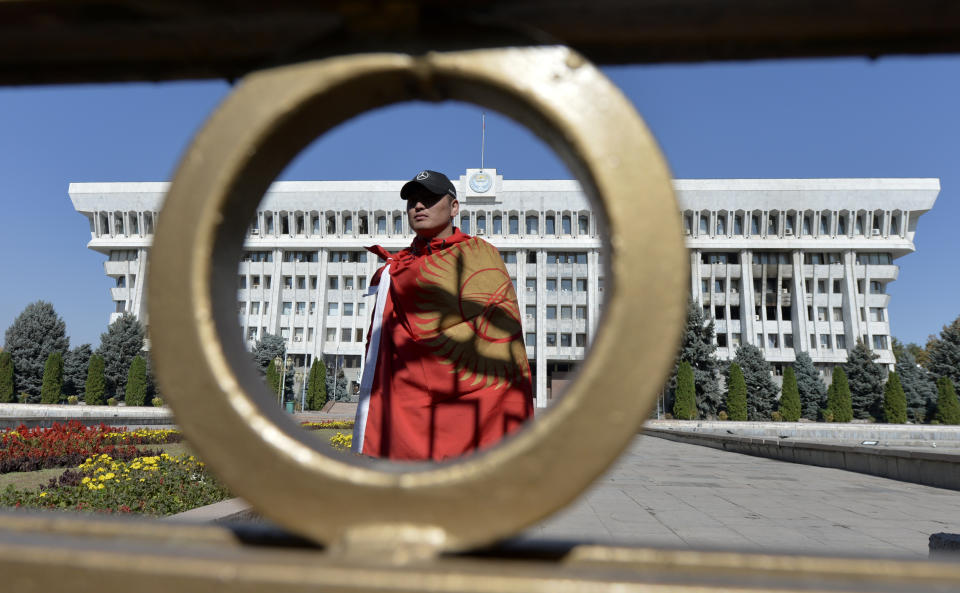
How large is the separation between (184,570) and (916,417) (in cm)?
4515

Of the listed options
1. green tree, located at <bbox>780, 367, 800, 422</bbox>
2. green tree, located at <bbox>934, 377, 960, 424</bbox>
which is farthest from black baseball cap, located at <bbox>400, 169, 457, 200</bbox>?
green tree, located at <bbox>934, 377, 960, 424</bbox>

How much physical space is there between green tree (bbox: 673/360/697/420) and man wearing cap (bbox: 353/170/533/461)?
3449 centimetres

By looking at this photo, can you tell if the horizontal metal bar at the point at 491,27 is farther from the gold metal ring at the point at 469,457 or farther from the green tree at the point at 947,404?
the green tree at the point at 947,404

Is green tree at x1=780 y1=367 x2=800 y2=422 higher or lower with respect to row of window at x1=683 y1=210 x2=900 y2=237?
lower

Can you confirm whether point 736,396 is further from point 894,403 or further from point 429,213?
point 429,213

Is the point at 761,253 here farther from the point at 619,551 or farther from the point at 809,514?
the point at 619,551

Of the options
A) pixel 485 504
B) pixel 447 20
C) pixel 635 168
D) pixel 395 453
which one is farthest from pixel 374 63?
pixel 395 453

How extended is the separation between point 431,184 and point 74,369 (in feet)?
142

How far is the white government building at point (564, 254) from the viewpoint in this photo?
43.2 meters

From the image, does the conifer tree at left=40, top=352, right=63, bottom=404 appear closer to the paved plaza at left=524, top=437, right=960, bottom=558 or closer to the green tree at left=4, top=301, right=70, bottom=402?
the green tree at left=4, top=301, right=70, bottom=402

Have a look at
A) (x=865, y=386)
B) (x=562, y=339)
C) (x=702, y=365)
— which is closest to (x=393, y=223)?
(x=562, y=339)

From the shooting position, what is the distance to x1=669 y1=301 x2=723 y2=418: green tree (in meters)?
35.5

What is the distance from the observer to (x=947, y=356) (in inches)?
1460

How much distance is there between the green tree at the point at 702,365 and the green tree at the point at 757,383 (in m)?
2.70
